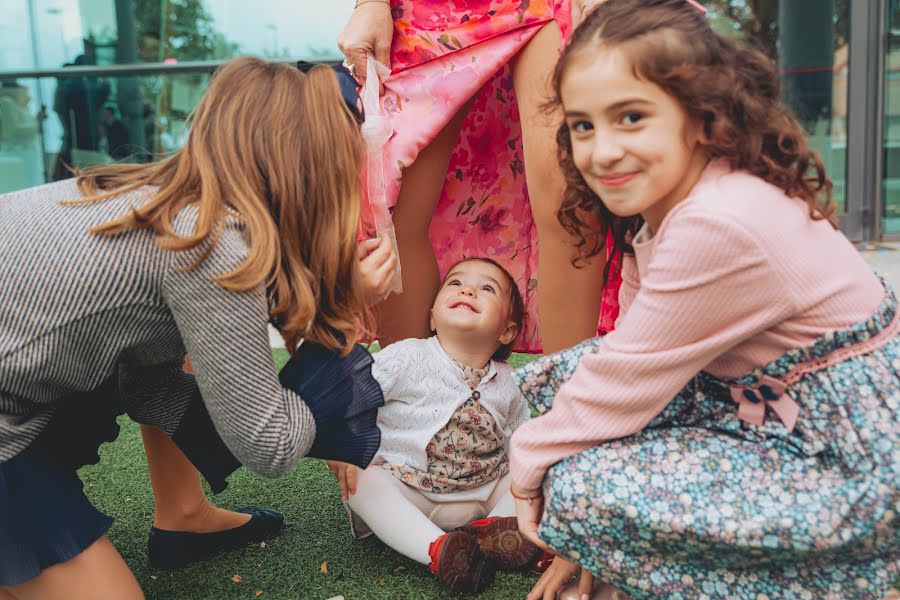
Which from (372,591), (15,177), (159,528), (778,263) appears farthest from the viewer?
(15,177)

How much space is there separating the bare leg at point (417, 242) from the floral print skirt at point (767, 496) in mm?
765

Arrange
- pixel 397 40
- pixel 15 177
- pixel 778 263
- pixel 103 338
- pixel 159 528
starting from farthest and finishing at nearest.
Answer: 1. pixel 15 177
2. pixel 397 40
3. pixel 159 528
4. pixel 103 338
5. pixel 778 263

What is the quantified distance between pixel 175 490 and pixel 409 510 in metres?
0.42

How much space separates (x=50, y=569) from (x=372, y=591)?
0.48 metres

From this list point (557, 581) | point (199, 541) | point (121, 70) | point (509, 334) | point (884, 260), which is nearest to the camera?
point (557, 581)

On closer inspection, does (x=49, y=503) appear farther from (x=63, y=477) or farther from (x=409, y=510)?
(x=409, y=510)

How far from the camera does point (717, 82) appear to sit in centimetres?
113

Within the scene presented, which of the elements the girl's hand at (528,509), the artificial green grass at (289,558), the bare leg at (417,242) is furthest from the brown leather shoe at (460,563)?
the bare leg at (417,242)

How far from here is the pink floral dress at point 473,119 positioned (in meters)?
1.64

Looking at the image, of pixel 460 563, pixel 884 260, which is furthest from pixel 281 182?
pixel 884 260

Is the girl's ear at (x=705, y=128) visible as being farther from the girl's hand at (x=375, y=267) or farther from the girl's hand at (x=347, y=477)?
the girl's hand at (x=347, y=477)

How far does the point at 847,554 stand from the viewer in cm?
104

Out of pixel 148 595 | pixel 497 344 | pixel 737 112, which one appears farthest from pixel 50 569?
pixel 737 112

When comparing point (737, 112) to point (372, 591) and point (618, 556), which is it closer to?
point (618, 556)
